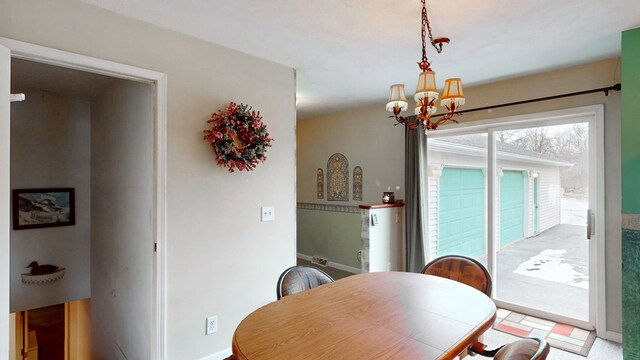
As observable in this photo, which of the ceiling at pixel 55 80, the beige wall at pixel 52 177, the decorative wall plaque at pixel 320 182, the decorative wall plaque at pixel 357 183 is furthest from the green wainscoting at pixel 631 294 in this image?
the beige wall at pixel 52 177

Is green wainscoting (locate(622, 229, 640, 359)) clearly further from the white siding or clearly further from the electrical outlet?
the electrical outlet

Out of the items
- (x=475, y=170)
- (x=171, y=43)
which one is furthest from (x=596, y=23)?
(x=171, y=43)

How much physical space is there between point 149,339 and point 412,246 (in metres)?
2.92

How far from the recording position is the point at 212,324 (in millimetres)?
2471

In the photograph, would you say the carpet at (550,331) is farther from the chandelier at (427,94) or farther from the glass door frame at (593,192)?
the chandelier at (427,94)

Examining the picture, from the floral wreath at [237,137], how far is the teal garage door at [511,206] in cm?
274

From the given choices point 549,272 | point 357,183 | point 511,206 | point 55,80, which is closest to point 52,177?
point 55,80

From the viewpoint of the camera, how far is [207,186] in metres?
2.46

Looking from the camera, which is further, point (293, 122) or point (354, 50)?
point (293, 122)

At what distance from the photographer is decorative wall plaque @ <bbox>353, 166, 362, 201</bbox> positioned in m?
4.84

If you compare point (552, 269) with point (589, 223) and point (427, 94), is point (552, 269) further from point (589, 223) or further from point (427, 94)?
point (427, 94)

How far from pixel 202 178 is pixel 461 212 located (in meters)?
3.05

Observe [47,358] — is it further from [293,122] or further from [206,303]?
[293,122]

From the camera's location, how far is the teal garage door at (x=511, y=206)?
362cm
